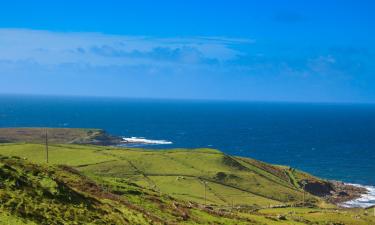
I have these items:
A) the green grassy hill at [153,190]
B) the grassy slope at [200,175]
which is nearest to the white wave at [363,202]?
the green grassy hill at [153,190]

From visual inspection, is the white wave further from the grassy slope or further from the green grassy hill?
the grassy slope

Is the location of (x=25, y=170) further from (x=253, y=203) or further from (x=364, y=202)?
(x=364, y=202)

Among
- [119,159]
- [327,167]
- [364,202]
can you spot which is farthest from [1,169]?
[327,167]

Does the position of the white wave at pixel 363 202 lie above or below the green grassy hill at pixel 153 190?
below

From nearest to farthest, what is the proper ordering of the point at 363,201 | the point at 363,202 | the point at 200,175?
the point at 200,175
the point at 363,202
the point at 363,201

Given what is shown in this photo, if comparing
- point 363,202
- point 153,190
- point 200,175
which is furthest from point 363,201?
point 153,190

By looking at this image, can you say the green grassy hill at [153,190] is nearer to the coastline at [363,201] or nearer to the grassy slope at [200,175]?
the grassy slope at [200,175]

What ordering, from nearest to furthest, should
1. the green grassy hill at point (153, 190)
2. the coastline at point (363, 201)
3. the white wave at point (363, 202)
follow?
the green grassy hill at point (153, 190)
the coastline at point (363, 201)
the white wave at point (363, 202)

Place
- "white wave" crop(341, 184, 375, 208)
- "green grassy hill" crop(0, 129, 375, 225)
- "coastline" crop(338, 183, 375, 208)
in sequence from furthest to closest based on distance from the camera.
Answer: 1. "white wave" crop(341, 184, 375, 208)
2. "coastline" crop(338, 183, 375, 208)
3. "green grassy hill" crop(0, 129, 375, 225)

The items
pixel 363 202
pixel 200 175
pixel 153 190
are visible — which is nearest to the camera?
pixel 153 190

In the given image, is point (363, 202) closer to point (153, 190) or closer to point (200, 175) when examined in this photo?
point (200, 175)

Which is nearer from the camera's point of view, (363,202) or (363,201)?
(363,202)

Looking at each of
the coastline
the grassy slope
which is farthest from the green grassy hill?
the coastline
